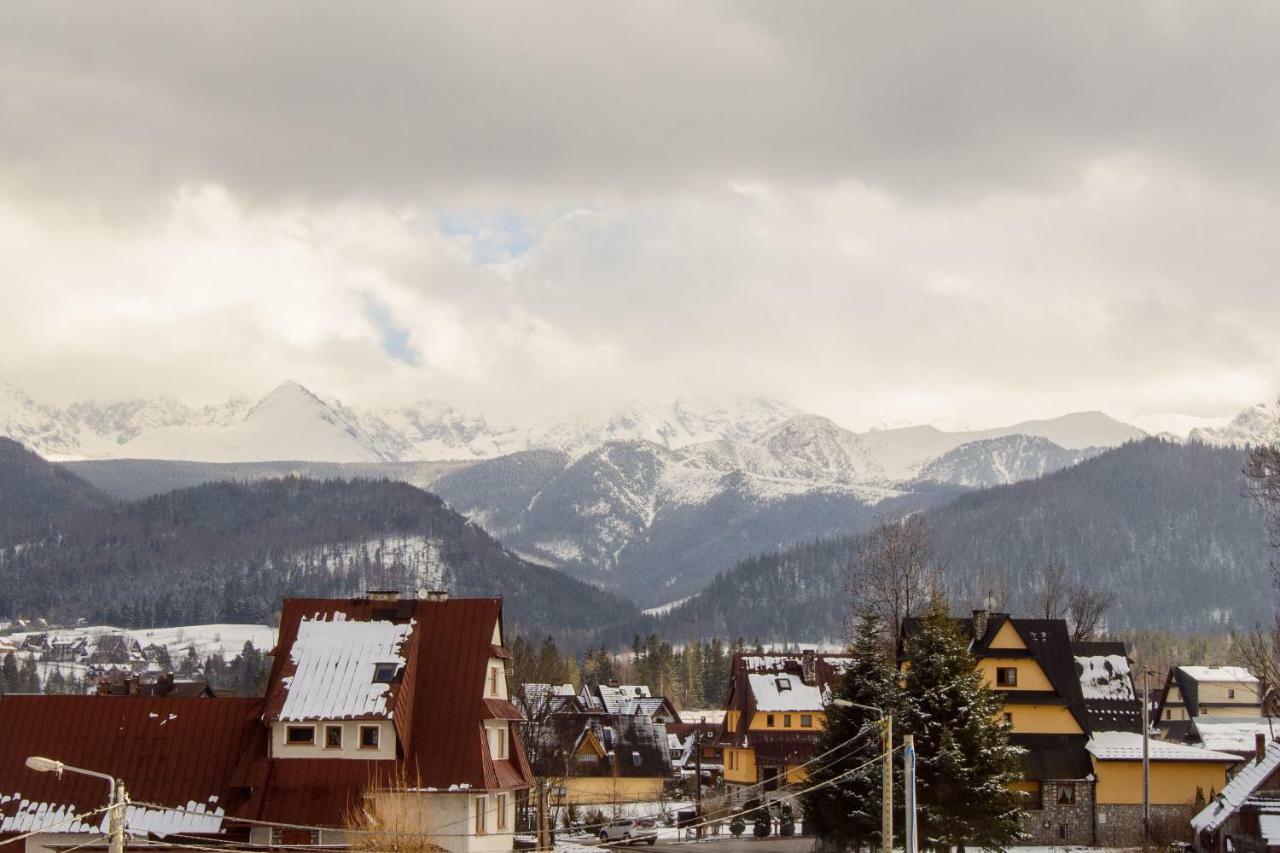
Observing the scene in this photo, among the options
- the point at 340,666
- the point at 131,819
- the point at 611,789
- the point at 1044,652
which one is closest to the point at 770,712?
the point at 611,789

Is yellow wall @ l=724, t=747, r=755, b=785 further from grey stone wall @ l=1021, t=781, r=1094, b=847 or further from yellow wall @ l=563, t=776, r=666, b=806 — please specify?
grey stone wall @ l=1021, t=781, r=1094, b=847

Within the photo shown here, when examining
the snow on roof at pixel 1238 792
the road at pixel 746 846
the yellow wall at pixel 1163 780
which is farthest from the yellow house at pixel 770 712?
the snow on roof at pixel 1238 792

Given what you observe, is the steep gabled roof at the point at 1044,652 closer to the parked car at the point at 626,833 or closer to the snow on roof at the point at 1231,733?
the parked car at the point at 626,833

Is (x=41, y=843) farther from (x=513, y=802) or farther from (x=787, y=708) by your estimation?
(x=787, y=708)

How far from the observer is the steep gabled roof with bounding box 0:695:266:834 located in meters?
64.9

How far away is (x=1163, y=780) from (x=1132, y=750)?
8.50 feet

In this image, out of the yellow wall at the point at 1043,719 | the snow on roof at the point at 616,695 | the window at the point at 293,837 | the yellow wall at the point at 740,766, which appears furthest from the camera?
the snow on roof at the point at 616,695

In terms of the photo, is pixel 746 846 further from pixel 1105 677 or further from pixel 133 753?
pixel 133 753

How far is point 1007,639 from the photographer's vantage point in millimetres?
89188

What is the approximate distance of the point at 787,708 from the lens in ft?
395

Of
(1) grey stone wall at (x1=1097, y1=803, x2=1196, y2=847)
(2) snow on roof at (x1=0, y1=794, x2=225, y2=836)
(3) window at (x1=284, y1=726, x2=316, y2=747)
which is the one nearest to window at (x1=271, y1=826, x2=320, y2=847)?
(2) snow on roof at (x1=0, y1=794, x2=225, y2=836)

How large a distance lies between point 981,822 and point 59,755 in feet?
124

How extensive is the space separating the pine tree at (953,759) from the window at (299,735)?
78.5 ft

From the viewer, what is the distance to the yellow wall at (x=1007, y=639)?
292 feet
